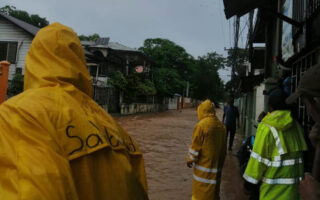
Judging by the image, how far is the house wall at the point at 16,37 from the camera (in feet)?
57.0

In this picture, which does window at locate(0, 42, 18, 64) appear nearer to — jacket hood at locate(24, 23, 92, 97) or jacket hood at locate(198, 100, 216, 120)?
jacket hood at locate(198, 100, 216, 120)

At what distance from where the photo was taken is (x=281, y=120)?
2422 millimetres

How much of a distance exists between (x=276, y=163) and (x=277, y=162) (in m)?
0.01

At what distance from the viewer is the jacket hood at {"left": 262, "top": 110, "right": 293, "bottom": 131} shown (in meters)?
2.39

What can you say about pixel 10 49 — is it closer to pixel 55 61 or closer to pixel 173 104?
pixel 55 61

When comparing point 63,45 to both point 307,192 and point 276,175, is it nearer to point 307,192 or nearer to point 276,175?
point 307,192

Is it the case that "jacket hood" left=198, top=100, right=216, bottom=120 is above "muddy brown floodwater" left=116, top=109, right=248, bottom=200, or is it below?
above

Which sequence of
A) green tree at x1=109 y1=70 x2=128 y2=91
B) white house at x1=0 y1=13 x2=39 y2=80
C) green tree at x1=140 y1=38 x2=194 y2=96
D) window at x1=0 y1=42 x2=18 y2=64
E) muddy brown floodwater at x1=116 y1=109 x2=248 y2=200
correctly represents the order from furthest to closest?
green tree at x1=140 y1=38 x2=194 y2=96 → green tree at x1=109 y1=70 x2=128 y2=91 → window at x1=0 y1=42 x2=18 y2=64 → white house at x1=0 y1=13 x2=39 y2=80 → muddy brown floodwater at x1=116 y1=109 x2=248 y2=200

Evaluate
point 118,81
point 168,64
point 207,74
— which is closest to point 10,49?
point 118,81

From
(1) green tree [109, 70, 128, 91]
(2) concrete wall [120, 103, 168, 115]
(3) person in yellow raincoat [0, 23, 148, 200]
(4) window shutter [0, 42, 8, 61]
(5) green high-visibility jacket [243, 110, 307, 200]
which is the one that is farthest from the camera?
(2) concrete wall [120, 103, 168, 115]

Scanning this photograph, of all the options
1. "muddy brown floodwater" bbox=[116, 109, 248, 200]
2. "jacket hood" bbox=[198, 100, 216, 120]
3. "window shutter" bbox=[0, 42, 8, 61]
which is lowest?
"muddy brown floodwater" bbox=[116, 109, 248, 200]

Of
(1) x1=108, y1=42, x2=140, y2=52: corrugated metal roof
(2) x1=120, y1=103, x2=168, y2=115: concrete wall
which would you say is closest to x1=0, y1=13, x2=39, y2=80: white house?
(2) x1=120, y1=103, x2=168, y2=115: concrete wall

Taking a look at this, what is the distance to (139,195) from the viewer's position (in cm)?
132

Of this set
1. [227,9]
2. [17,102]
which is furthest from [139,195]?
[227,9]
